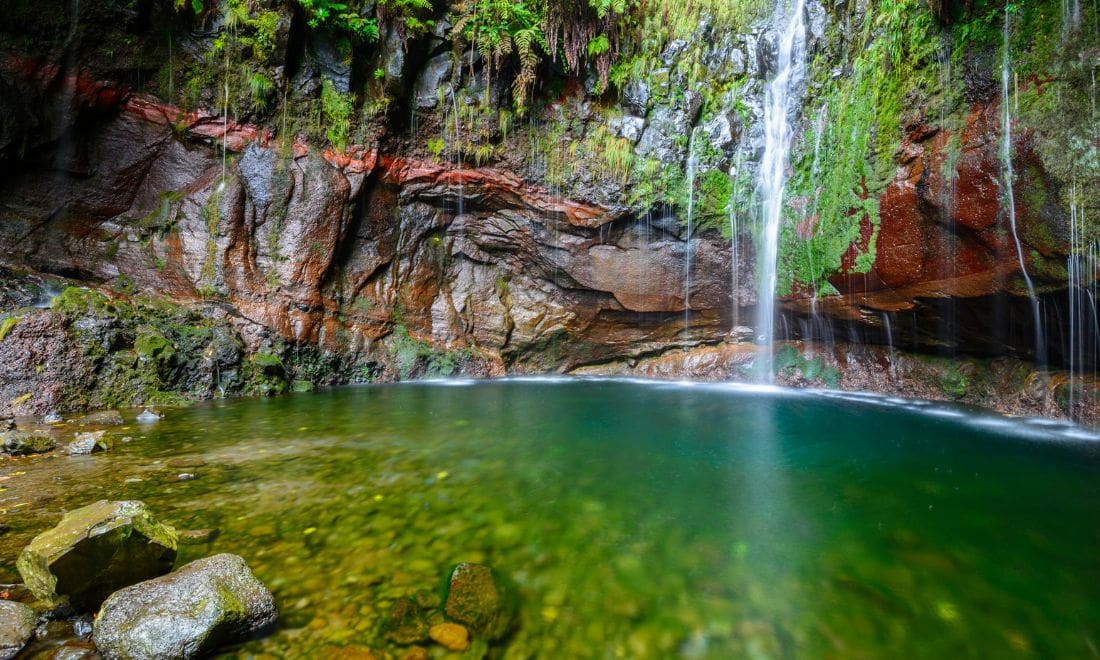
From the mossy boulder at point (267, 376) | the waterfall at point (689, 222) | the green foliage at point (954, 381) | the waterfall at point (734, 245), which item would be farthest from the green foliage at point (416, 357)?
the green foliage at point (954, 381)

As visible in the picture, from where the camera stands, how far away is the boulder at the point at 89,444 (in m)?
4.86

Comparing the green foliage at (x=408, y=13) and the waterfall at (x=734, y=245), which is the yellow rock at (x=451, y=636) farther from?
the green foliage at (x=408, y=13)

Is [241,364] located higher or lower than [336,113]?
lower

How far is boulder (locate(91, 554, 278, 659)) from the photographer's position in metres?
1.96

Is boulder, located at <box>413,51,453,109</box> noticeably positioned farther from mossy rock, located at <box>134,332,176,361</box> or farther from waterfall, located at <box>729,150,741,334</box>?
mossy rock, located at <box>134,332,176,361</box>

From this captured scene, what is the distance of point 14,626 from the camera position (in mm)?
2070

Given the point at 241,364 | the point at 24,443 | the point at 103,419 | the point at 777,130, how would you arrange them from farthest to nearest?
1. the point at 777,130
2. the point at 241,364
3. the point at 103,419
4. the point at 24,443

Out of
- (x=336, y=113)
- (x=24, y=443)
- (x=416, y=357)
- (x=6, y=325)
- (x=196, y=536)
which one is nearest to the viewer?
(x=196, y=536)

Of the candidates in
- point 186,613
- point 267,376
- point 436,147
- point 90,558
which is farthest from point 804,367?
point 267,376

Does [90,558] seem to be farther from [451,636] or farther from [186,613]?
[451,636]

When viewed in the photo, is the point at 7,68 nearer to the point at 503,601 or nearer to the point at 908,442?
the point at 503,601

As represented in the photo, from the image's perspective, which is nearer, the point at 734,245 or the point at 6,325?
the point at 6,325

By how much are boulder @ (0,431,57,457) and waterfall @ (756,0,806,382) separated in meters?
12.0

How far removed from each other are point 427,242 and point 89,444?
851 cm
